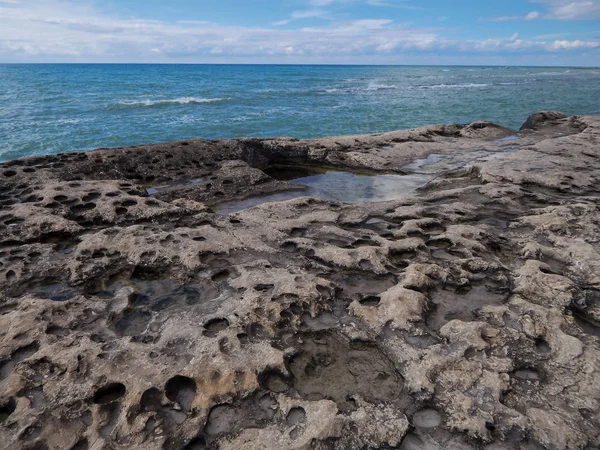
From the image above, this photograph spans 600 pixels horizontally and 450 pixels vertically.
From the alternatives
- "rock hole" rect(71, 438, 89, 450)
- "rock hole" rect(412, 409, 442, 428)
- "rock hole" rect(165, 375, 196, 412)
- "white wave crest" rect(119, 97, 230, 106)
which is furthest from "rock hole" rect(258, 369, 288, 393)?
"white wave crest" rect(119, 97, 230, 106)

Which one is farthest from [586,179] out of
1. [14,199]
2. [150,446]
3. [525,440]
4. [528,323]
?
[14,199]

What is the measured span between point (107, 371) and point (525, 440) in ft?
8.63

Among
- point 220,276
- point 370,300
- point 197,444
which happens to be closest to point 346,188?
point 220,276

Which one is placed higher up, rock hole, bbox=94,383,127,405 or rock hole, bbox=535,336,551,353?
rock hole, bbox=535,336,551,353

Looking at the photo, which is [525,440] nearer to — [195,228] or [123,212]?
[195,228]

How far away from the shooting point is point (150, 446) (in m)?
2.36

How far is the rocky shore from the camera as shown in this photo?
250cm

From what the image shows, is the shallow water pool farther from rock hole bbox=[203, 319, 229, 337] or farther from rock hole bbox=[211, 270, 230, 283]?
rock hole bbox=[203, 319, 229, 337]

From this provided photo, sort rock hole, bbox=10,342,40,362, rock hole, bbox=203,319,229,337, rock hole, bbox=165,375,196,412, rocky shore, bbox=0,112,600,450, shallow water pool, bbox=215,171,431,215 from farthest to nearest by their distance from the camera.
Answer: shallow water pool, bbox=215,171,431,215 < rock hole, bbox=203,319,229,337 < rock hole, bbox=10,342,40,362 < rock hole, bbox=165,375,196,412 < rocky shore, bbox=0,112,600,450

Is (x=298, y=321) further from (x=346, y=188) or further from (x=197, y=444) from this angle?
(x=346, y=188)

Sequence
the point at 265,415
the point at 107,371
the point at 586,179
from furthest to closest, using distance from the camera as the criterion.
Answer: the point at 586,179
the point at 107,371
the point at 265,415

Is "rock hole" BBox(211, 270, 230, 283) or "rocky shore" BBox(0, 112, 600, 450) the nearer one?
"rocky shore" BBox(0, 112, 600, 450)

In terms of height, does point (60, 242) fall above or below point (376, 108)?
above

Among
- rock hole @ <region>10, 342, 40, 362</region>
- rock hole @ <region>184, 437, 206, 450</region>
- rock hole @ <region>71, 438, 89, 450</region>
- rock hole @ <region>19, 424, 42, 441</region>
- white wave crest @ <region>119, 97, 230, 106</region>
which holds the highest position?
rock hole @ <region>184, 437, 206, 450</region>
